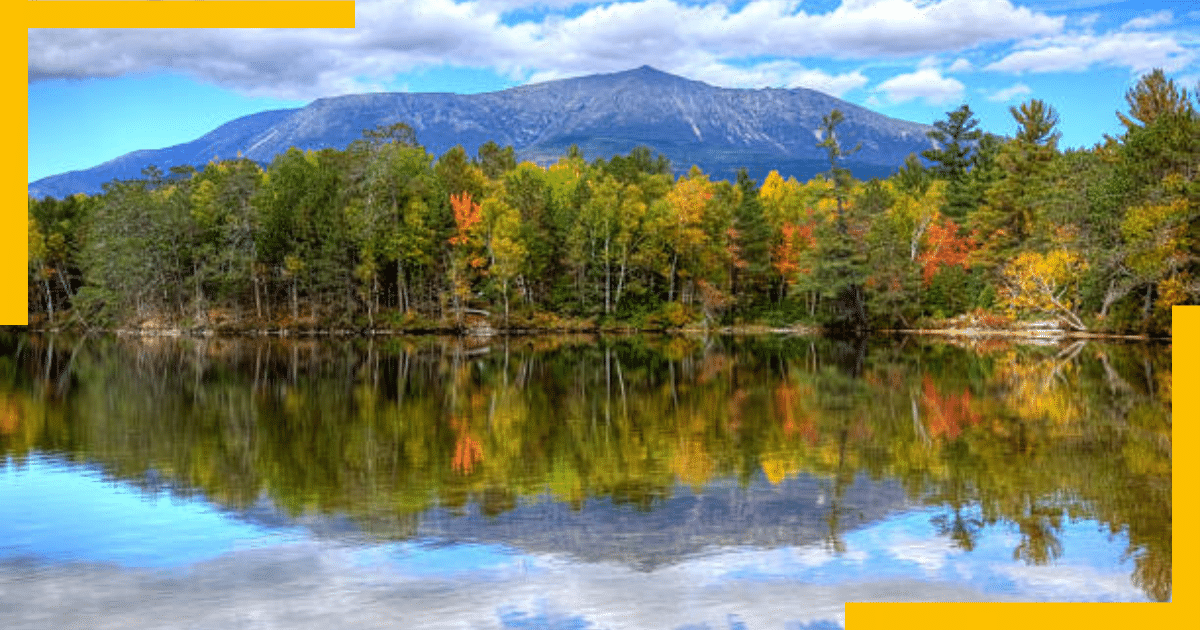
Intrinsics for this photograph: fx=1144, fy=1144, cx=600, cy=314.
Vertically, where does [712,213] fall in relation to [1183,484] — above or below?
above

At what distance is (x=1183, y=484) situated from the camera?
8.13 m

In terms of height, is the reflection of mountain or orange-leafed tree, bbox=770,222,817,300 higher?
orange-leafed tree, bbox=770,222,817,300

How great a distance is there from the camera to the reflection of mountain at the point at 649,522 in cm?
1478

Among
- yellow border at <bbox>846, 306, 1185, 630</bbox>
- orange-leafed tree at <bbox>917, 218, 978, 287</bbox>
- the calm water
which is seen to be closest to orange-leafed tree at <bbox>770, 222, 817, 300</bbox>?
orange-leafed tree at <bbox>917, 218, 978, 287</bbox>

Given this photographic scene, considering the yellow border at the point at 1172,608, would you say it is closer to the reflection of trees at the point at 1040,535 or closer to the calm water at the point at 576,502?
the calm water at the point at 576,502

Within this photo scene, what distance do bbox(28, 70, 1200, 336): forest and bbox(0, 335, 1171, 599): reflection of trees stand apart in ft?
90.5

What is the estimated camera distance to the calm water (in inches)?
495

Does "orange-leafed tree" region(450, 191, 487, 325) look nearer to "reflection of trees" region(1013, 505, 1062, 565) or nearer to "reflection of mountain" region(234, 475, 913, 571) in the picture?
→ "reflection of mountain" region(234, 475, 913, 571)

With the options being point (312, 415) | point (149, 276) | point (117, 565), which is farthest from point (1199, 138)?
point (149, 276)

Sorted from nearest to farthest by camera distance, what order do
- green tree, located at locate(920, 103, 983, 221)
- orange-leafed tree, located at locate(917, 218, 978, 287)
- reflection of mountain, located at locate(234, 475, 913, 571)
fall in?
1. reflection of mountain, located at locate(234, 475, 913, 571)
2. orange-leafed tree, located at locate(917, 218, 978, 287)
3. green tree, located at locate(920, 103, 983, 221)

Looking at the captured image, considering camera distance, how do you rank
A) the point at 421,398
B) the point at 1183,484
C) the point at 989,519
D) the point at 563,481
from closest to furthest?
the point at 1183,484 → the point at 989,519 → the point at 563,481 → the point at 421,398

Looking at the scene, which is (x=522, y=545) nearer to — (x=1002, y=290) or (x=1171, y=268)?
(x=1171, y=268)

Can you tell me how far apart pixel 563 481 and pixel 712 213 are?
65.1 metres

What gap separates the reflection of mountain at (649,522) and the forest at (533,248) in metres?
57.3
